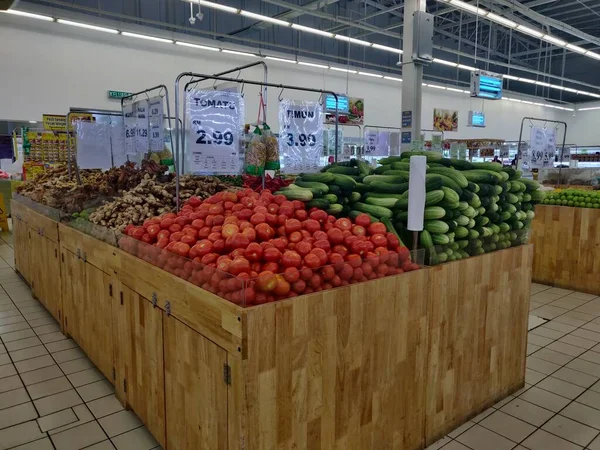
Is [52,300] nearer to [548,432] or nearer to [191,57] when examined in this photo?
[548,432]

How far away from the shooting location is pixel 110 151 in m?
5.46

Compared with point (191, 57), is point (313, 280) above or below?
below

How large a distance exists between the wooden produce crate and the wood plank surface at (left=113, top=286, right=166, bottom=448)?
17.2 feet

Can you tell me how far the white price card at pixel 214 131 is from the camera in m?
3.15

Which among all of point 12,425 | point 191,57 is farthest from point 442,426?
point 191,57

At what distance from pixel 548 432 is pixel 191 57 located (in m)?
13.3

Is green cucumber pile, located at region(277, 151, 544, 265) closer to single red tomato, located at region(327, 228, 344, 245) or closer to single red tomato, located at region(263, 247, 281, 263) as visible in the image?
single red tomato, located at region(327, 228, 344, 245)

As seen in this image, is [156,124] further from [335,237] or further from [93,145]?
[335,237]

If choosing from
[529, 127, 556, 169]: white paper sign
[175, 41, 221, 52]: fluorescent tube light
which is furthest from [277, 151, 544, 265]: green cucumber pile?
[175, 41, 221, 52]: fluorescent tube light

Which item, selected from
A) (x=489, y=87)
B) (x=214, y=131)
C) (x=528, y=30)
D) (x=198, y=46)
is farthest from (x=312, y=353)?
(x=198, y=46)

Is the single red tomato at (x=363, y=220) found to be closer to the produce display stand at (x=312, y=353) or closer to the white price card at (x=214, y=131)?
the produce display stand at (x=312, y=353)

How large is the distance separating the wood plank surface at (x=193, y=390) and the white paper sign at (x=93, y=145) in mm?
3555

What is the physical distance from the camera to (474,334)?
2.99 metres

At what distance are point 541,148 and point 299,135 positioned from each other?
524 centimetres
